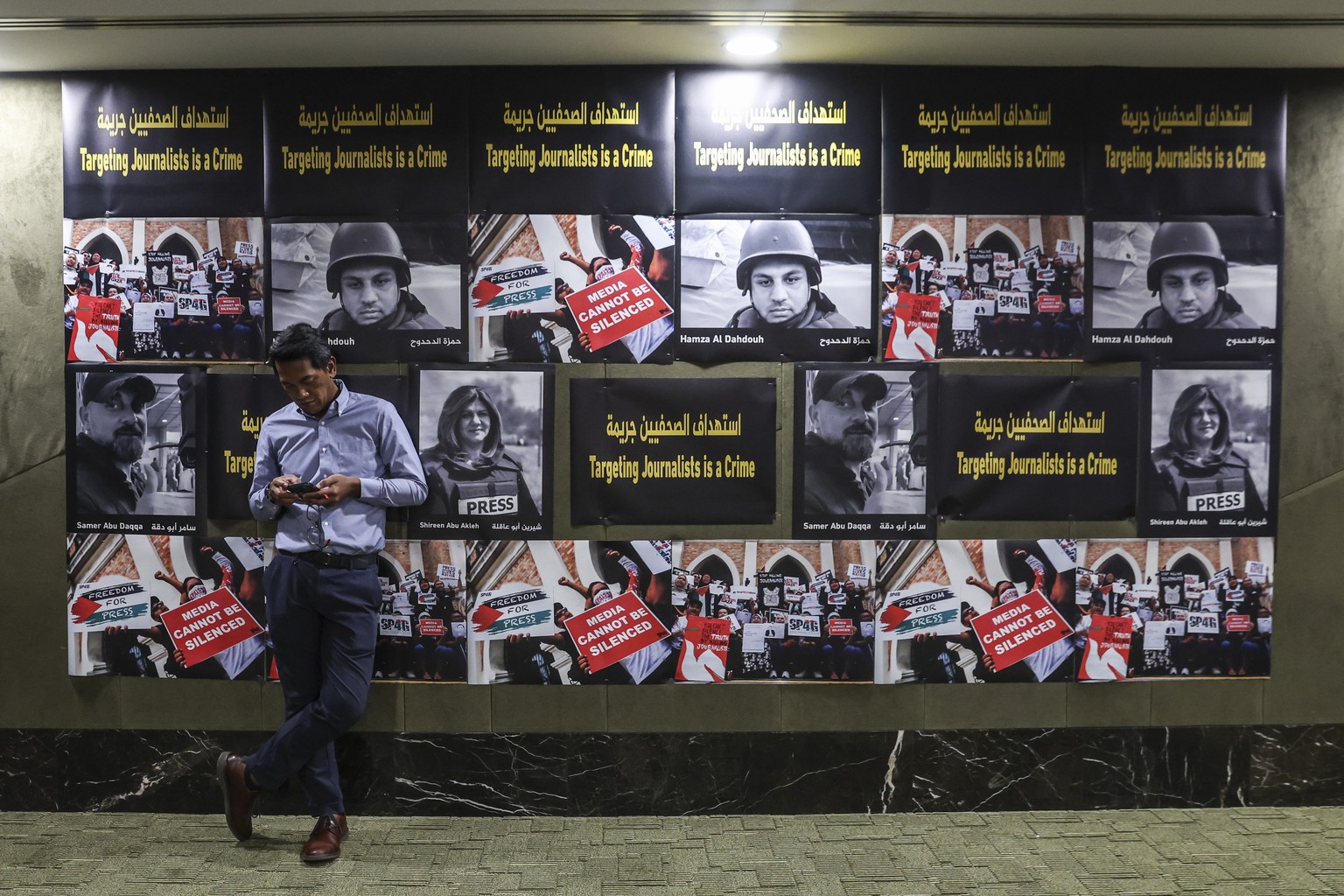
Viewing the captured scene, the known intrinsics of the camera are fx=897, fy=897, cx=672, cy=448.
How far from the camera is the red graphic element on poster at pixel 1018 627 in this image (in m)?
3.45

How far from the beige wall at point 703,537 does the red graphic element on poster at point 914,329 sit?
1.41ft

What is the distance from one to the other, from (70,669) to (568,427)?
2.15 m

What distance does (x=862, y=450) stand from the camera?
3414 mm

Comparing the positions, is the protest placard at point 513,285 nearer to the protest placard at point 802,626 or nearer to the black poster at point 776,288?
the black poster at point 776,288

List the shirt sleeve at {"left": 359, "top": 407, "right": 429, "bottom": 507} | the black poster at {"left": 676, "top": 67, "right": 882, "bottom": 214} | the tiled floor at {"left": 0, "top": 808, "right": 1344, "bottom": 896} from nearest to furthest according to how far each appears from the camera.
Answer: the tiled floor at {"left": 0, "top": 808, "right": 1344, "bottom": 896}, the shirt sleeve at {"left": 359, "top": 407, "right": 429, "bottom": 507}, the black poster at {"left": 676, "top": 67, "right": 882, "bottom": 214}

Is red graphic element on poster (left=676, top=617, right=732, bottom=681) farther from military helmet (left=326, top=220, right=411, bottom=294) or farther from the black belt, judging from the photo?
military helmet (left=326, top=220, right=411, bottom=294)

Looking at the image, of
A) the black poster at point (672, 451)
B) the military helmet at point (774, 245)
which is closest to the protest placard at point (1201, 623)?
the black poster at point (672, 451)

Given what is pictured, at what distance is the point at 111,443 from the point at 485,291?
1552 mm

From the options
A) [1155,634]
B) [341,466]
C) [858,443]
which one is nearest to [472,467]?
[341,466]

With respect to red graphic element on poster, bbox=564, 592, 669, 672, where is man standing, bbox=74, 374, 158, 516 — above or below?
above

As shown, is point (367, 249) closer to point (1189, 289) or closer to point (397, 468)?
point (397, 468)

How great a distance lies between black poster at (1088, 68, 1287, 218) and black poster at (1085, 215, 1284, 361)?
0.08m

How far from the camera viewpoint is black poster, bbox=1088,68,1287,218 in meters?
3.38

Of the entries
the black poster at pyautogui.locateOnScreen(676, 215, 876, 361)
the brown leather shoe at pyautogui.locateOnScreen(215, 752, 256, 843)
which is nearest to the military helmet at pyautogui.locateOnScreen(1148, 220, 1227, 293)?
the black poster at pyautogui.locateOnScreen(676, 215, 876, 361)
